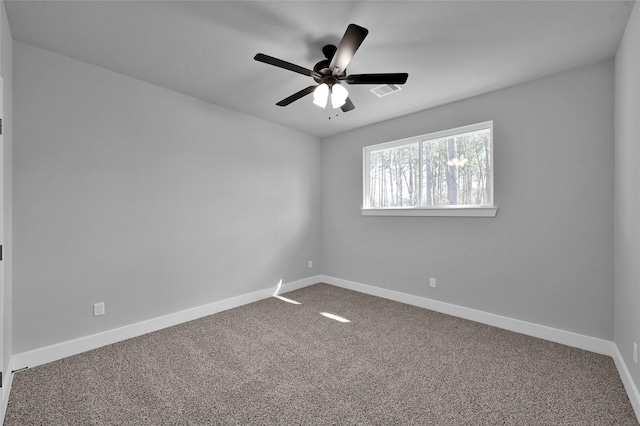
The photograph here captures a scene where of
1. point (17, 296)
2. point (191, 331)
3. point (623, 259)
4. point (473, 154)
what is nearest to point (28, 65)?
point (17, 296)

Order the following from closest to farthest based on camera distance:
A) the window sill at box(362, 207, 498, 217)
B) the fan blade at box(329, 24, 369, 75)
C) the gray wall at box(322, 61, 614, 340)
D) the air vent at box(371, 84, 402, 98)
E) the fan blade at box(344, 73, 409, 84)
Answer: the fan blade at box(329, 24, 369, 75) < the fan blade at box(344, 73, 409, 84) < the gray wall at box(322, 61, 614, 340) < the air vent at box(371, 84, 402, 98) < the window sill at box(362, 207, 498, 217)

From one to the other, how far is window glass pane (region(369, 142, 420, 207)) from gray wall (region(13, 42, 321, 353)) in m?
1.53

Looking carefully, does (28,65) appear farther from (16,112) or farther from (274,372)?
(274,372)

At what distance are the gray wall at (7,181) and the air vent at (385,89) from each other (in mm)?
2897

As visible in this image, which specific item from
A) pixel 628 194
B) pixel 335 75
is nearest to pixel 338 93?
A: pixel 335 75

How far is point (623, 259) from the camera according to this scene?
2.14 metres

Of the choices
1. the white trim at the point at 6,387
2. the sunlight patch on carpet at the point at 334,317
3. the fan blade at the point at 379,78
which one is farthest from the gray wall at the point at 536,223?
the white trim at the point at 6,387

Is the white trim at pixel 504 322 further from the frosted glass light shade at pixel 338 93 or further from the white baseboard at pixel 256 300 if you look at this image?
the frosted glass light shade at pixel 338 93

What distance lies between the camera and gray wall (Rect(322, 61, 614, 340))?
2500 mm

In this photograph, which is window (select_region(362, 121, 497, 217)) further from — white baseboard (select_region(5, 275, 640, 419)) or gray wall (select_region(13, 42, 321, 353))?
gray wall (select_region(13, 42, 321, 353))

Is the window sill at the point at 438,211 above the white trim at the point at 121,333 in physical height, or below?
above

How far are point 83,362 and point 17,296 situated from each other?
72 cm

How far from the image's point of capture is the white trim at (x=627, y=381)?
5.67ft

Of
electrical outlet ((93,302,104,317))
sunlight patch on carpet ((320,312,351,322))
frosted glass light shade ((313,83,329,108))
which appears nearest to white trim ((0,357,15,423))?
electrical outlet ((93,302,104,317))
